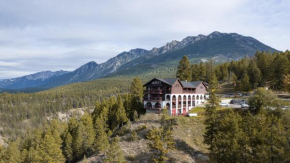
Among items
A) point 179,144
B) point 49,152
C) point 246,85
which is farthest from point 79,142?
point 246,85

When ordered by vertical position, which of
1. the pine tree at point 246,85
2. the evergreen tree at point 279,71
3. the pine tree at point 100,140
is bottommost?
the pine tree at point 100,140

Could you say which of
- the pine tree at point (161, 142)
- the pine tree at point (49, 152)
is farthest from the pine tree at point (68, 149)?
the pine tree at point (161, 142)

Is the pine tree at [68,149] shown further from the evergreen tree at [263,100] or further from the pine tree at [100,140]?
the evergreen tree at [263,100]

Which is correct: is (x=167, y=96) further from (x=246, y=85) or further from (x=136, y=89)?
(x=246, y=85)

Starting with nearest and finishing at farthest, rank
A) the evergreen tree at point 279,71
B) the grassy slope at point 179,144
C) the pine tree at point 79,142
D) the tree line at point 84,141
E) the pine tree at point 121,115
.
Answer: the grassy slope at point 179,144 → the tree line at point 84,141 → the pine tree at point 79,142 → the pine tree at point 121,115 → the evergreen tree at point 279,71

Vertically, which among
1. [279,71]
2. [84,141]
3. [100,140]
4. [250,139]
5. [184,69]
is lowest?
[84,141]

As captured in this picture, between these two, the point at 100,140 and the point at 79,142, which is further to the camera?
the point at 79,142

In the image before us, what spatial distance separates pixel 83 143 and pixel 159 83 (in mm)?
31353

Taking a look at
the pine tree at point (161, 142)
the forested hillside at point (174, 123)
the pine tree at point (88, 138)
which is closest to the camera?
the forested hillside at point (174, 123)

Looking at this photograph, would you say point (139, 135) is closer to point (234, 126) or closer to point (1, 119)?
point (234, 126)

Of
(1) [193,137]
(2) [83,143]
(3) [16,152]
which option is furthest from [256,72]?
(3) [16,152]

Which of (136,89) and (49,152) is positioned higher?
(136,89)

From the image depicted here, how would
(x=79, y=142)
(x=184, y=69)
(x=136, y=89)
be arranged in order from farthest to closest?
1. (x=184, y=69)
2. (x=136, y=89)
3. (x=79, y=142)

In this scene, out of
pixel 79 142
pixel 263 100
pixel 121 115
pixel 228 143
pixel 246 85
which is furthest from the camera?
pixel 246 85
